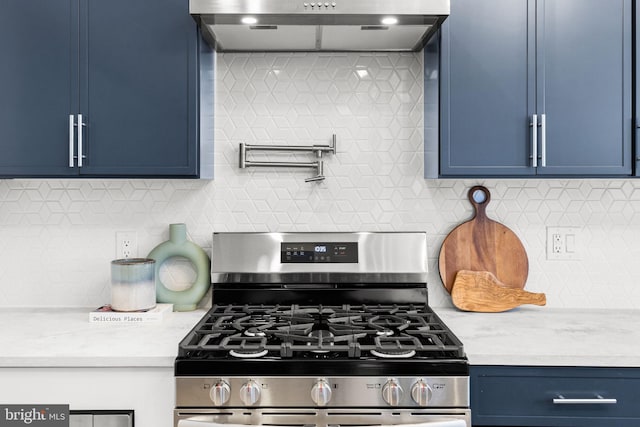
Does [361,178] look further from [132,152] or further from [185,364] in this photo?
[185,364]

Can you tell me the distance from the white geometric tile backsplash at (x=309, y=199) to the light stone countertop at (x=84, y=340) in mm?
262

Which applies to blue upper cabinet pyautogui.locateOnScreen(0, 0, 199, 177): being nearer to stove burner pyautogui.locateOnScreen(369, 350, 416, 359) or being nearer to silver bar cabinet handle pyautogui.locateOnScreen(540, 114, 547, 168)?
stove burner pyautogui.locateOnScreen(369, 350, 416, 359)

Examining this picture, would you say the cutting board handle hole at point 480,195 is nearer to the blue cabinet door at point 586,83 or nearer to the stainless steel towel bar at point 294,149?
the blue cabinet door at point 586,83

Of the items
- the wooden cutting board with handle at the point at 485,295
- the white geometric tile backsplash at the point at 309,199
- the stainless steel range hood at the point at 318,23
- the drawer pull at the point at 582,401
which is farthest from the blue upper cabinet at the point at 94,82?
the drawer pull at the point at 582,401

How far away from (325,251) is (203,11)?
1.01 meters

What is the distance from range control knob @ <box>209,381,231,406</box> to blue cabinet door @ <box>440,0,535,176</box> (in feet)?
3.46

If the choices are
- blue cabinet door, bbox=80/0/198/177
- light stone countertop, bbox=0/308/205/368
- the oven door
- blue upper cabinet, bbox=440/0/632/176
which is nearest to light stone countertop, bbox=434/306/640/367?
the oven door

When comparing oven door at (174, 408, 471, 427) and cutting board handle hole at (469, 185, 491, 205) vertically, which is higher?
cutting board handle hole at (469, 185, 491, 205)

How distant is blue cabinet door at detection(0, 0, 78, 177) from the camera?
193 centimetres

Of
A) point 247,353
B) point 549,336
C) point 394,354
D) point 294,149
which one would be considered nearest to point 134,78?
point 294,149

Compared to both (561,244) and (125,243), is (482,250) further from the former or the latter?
(125,243)

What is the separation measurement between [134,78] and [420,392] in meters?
1.45

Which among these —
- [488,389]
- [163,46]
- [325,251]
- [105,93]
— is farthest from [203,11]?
[488,389]

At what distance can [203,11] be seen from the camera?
1.78 m
